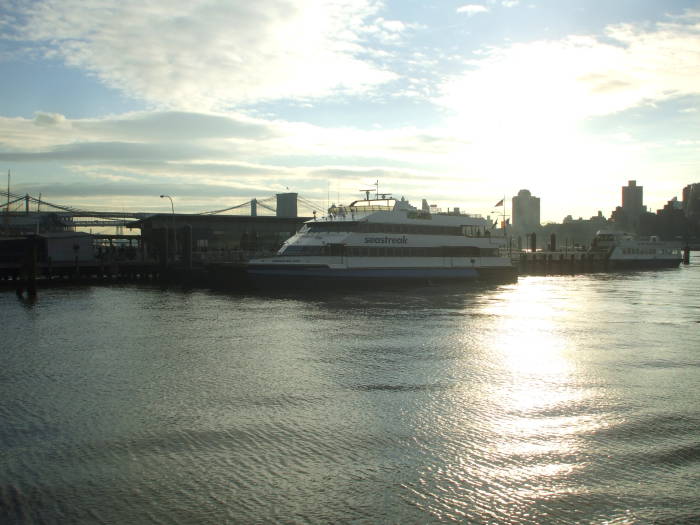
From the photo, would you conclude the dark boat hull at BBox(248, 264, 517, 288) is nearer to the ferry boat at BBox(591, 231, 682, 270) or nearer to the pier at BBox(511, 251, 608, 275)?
the pier at BBox(511, 251, 608, 275)

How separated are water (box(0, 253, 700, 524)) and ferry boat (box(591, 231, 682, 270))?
6324cm

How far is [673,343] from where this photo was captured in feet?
70.8

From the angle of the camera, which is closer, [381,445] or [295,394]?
[381,445]

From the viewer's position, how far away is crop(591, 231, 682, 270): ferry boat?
84312mm

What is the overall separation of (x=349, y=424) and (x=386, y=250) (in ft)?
106

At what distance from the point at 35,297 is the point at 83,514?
32.9 metres

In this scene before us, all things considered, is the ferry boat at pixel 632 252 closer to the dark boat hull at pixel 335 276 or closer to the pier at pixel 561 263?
the pier at pixel 561 263

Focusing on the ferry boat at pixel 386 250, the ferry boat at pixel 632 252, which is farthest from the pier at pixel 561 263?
the ferry boat at pixel 386 250

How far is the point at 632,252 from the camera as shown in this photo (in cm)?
8662

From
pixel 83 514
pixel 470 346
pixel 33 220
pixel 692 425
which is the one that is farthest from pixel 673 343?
pixel 33 220

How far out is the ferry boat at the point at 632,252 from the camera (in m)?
84.3

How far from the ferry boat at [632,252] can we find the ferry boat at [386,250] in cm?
3945

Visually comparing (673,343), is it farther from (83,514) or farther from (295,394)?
(83,514)

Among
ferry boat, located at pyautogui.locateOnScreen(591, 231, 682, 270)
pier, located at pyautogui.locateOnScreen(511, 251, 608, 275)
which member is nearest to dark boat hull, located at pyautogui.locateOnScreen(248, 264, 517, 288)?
pier, located at pyautogui.locateOnScreen(511, 251, 608, 275)
